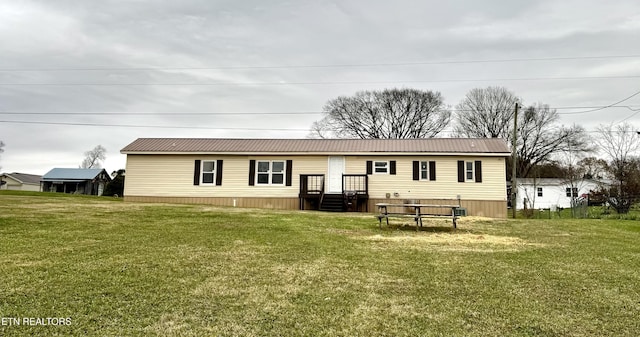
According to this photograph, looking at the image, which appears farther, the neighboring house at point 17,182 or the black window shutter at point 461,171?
the neighboring house at point 17,182

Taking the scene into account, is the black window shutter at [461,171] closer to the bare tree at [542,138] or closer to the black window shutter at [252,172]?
the black window shutter at [252,172]

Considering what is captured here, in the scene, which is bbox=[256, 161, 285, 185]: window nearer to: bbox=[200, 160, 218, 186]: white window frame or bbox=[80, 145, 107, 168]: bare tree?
bbox=[200, 160, 218, 186]: white window frame

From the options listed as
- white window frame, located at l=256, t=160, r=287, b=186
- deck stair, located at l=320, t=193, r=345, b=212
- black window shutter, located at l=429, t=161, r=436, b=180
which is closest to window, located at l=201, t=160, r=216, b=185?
white window frame, located at l=256, t=160, r=287, b=186

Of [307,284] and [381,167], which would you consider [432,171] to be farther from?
[307,284]

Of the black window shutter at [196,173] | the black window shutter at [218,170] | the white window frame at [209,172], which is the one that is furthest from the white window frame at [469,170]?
the black window shutter at [196,173]

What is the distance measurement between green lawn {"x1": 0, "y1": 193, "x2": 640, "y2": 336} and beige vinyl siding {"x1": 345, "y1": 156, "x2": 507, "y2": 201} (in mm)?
9580

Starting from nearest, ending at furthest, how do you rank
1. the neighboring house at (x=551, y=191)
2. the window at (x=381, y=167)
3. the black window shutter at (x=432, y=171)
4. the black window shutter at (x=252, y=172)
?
the black window shutter at (x=432, y=171) → the window at (x=381, y=167) → the black window shutter at (x=252, y=172) → the neighboring house at (x=551, y=191)

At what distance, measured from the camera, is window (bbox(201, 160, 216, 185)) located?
750 inches

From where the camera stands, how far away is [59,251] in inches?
226

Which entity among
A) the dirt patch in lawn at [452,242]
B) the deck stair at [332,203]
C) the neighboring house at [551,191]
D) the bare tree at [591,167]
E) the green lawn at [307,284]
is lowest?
the green lawn at [307,284]

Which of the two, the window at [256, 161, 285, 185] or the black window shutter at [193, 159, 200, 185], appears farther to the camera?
the black window shutter at [193, 159, 200, 185]

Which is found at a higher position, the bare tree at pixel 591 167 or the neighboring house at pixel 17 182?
the bare tree at pixel 591 167

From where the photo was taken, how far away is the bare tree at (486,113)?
3769 centimetres

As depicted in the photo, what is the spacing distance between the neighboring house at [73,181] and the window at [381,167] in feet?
140
